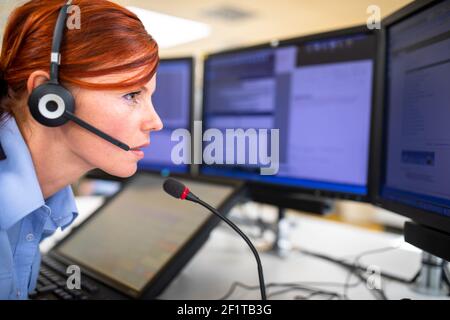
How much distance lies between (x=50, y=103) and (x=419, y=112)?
1.51ft

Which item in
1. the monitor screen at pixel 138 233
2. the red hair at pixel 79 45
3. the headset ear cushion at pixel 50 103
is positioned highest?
the red hair at pixel 79 45

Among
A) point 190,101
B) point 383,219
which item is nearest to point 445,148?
point 190,101

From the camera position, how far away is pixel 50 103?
0.36 m

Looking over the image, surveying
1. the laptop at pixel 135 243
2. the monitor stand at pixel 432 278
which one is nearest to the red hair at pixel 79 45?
the laptop at pixel 135 243

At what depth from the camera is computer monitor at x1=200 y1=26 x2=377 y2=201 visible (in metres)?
0.68

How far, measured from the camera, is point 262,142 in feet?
1.88

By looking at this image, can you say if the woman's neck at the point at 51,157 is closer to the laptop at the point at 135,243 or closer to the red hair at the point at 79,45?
the red hair at the point at 79,45

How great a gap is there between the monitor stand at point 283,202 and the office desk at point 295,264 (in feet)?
0.09

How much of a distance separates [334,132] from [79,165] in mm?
467

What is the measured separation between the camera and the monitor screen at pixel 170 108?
60 cm

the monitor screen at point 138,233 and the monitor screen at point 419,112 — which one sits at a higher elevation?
the monitor screen at point 419,112

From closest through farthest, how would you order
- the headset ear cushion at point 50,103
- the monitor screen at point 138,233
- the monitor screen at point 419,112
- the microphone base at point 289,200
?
the headset ear cushion at point 50,103 < the monitor screen at point 419,112 < the monitor screen at point 138,233 < the microphone base at point 289,200

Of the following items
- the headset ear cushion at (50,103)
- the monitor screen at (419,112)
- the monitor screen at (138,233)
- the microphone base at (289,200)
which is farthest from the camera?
the microphone base at (289,200)

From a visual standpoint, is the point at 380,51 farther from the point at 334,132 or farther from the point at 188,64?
the point at 188,64
